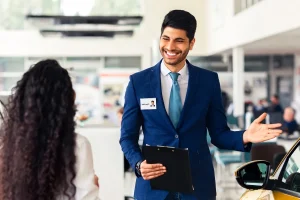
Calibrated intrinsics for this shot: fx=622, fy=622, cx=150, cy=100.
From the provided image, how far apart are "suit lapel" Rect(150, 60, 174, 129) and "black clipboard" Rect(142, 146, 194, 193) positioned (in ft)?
0.62

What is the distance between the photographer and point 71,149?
226 centimetres

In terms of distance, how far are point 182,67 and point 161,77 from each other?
11 cm

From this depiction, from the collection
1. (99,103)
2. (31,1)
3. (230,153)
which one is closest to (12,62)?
(31,1)

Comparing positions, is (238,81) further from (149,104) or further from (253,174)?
(149,104)

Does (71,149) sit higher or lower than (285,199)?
higher

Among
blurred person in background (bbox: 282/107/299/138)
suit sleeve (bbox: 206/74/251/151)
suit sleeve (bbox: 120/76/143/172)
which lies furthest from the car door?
blurred person in background (bbox: 282/107/299/138)

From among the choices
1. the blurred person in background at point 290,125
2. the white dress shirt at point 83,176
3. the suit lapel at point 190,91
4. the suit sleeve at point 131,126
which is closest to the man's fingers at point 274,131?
the suit lapel at point 190,91

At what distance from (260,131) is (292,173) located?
276mm

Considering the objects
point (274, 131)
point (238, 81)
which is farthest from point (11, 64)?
point (274, 131)

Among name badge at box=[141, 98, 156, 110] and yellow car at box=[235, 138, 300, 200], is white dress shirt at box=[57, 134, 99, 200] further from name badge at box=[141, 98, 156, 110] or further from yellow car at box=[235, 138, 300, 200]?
yellow car at box=[235, 138, 300, 200]

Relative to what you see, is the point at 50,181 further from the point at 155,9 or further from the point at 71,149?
the point at 155,9

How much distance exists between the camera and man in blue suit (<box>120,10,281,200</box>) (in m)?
2.73

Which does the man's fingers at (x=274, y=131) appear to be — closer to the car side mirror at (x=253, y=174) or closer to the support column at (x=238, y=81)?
the car side mirror at (x=253, y=174)

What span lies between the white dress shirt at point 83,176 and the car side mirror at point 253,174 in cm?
82
